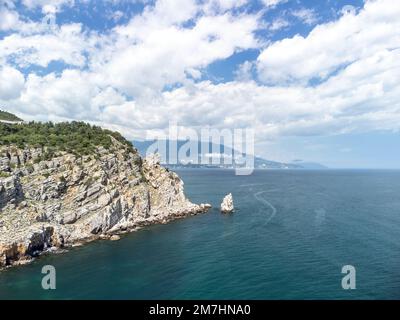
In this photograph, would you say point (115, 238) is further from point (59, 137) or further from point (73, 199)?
point (59, 137)

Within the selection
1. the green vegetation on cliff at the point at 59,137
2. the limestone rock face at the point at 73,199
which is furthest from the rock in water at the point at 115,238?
the green vegetation on cliff at the point at 59,137

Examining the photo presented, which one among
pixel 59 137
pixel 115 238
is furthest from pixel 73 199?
pixel 59 137

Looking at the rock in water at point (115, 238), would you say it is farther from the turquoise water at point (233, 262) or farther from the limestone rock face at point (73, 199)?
the limestone rock face at point (73, 199)

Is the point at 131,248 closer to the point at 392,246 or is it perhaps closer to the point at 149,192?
the point at 149,192

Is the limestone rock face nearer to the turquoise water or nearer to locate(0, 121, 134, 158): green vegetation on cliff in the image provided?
locate(0, 121, 134, 158): green vegetation on cliff
